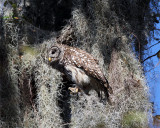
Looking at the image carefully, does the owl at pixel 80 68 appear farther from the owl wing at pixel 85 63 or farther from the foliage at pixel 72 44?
the foliage at pixel 72 44

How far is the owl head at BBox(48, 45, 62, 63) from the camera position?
295 cm

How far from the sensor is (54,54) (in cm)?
296

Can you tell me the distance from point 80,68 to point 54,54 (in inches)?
10.6

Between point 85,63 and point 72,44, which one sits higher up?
point 72,44

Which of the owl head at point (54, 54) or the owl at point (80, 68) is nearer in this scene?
the owl at point (80, 68)

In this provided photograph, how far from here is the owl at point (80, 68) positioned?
9.18 feet

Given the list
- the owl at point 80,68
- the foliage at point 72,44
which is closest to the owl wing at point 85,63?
the owl at point 80,68

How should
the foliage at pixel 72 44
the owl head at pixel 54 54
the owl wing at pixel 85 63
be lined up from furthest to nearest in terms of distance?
1. the foliage at pixel 72 44
2. the owl head at pixel 54 54
3. the owl wing at pixel 85 63

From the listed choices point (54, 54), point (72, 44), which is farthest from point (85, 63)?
point (72, 44)

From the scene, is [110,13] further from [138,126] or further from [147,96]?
[138,126]

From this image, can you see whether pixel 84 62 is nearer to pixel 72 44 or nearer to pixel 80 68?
pixel 80 68

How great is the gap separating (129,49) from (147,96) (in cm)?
63

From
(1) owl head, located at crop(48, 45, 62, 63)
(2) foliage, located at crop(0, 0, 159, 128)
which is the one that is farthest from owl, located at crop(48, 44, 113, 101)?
(2) foliage, located at crop(0, 0, 159, 128)

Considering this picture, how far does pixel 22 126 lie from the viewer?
3.16 m
